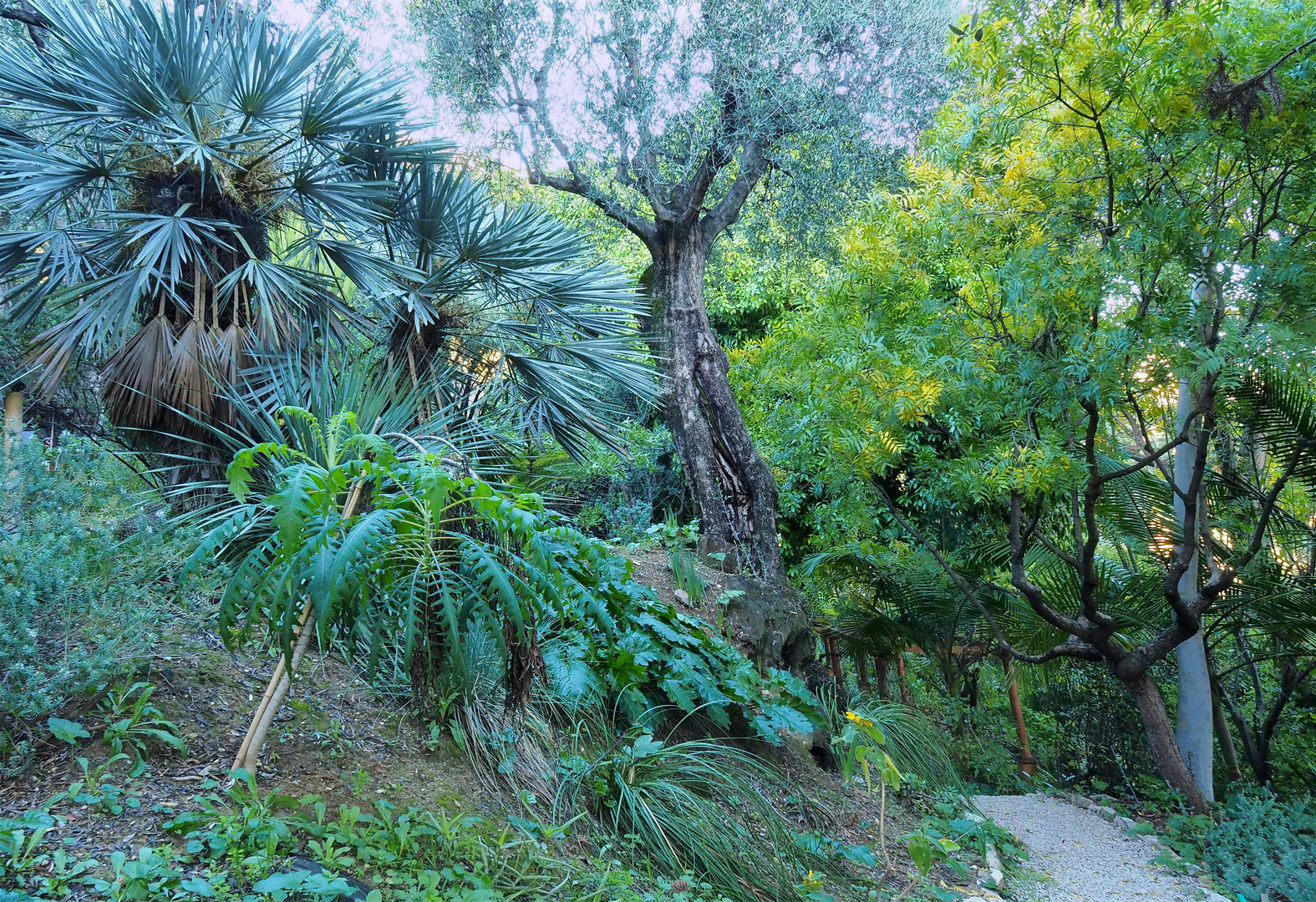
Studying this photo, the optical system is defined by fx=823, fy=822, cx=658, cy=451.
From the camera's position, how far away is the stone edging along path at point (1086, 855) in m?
4.79

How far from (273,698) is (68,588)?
2.65 ft

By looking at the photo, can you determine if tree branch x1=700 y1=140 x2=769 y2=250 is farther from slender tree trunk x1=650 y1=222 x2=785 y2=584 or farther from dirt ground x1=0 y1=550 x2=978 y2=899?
dirt ground x1=0 y1=550 x2=978 y2=899

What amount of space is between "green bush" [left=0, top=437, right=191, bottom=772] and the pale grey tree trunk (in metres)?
7.91

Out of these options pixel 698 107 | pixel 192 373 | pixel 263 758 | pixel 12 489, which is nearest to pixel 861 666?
pixel 698 107

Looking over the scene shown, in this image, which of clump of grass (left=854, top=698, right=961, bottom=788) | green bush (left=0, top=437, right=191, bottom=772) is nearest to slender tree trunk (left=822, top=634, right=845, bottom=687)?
clump of grass (left=854, top=698, right=961, bottom=788)

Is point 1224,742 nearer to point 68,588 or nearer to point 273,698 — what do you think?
point 273,698

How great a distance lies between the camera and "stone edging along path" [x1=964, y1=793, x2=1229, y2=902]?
4785 mm

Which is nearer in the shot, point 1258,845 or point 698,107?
point 1258,845

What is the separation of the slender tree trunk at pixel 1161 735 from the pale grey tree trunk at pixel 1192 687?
12 cm

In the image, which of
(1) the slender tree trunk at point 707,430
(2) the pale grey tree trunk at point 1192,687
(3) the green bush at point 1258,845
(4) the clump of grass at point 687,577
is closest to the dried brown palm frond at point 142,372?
(4) the clump of grass at point 687,577

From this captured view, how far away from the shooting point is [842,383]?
583 cm

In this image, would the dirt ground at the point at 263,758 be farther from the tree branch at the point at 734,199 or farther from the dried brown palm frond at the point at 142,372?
the tree branch at the point at 734,199

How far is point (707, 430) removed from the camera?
26.1ft

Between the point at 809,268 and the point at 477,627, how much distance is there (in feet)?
22.4
